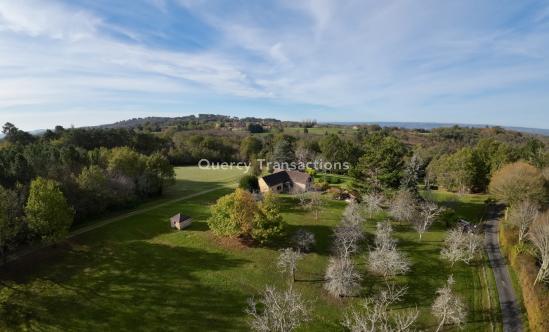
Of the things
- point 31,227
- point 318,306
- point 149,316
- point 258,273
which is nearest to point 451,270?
→ point 318,306

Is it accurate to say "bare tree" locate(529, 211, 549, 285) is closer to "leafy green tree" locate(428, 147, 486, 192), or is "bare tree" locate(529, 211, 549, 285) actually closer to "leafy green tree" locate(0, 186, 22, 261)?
"leafy green tree" locate(428, 147, 486, 192)

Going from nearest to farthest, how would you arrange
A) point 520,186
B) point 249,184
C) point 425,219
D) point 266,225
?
point 266,225
point 425,219
point 520,186
point 249,184

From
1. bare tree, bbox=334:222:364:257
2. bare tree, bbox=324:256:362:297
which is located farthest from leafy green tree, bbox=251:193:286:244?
bare tree, bbox=324:256:362:297

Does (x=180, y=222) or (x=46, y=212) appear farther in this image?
(x=180, y=222)

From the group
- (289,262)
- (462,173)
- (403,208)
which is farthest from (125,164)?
(462,173)

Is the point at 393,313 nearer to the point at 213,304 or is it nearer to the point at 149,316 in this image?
the point at 213,304

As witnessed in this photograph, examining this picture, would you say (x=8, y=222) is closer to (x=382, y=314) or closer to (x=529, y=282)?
(x=382, y=314)
